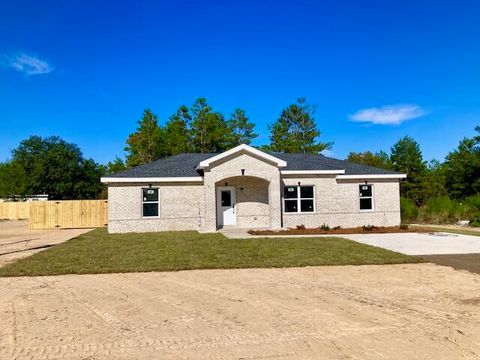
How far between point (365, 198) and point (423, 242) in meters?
7.76

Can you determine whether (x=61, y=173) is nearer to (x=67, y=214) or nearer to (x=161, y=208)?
(x=67, y=214)

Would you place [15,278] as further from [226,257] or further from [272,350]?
[272,350]

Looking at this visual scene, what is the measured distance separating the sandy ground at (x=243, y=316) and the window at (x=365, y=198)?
44.8 feet

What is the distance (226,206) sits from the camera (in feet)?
74.1

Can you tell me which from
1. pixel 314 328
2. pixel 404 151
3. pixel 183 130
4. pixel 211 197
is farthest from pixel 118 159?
pixel 314 328

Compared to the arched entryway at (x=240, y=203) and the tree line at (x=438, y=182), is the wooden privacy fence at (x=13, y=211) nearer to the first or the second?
the arched entryway at (x=240, y=203)

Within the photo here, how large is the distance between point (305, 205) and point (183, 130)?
26.2m

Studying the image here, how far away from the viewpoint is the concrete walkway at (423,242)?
44.1ft

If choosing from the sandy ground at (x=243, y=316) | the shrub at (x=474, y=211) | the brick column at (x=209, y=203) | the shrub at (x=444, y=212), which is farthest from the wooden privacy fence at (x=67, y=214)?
the shrub at (x=474, y=211)

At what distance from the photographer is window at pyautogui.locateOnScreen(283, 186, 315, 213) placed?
22297 millimetres

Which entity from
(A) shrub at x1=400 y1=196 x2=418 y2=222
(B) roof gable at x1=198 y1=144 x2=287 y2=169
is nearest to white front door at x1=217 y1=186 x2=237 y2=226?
(B) roof gable at x1=198 y1=144 x2=287 y2=169

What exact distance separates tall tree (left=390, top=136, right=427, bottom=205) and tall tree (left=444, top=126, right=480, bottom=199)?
407 centimetres

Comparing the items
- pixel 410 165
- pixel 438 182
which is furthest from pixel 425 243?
pixel 410 165

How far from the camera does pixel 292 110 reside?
52688 millimetres
